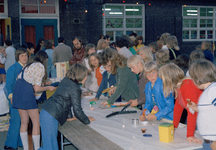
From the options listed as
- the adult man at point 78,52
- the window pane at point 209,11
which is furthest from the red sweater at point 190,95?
the window pane at point 209,11

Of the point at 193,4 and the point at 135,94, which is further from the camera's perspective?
the point at 193,4

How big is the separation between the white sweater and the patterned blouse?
85.7 inches

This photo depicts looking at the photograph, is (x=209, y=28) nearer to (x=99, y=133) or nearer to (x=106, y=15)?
(x=106, y=15)

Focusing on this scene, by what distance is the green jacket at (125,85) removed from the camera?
3884mm

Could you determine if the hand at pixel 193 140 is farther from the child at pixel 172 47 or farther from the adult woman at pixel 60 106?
the child at pixel 172 47

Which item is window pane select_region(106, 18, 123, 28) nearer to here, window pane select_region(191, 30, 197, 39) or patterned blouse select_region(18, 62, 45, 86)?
window pane select_region(191, 30, 197, 39)

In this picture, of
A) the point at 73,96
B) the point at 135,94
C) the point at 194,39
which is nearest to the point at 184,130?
the point at 73,96

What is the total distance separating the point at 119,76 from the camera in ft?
13.2

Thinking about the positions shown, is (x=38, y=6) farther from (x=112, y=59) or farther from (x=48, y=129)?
(x=48, y=129)

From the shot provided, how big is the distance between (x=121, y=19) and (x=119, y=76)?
9673 millimetres

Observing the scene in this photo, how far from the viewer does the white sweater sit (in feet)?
6.79

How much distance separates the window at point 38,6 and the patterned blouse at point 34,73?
844 cm

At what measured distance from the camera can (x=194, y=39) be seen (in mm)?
14883

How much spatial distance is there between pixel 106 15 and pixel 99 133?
10674 millimetres
